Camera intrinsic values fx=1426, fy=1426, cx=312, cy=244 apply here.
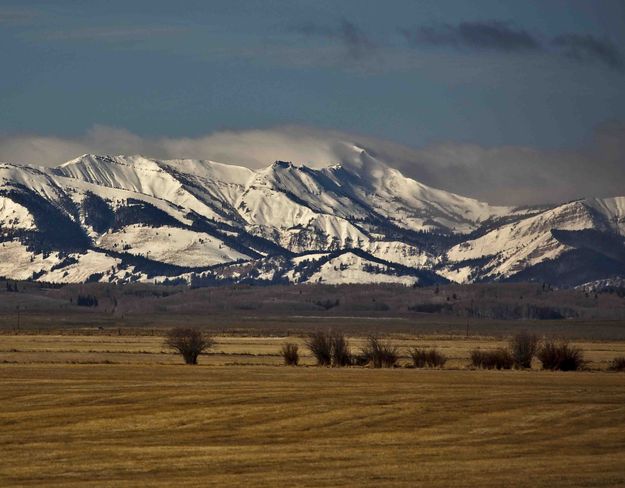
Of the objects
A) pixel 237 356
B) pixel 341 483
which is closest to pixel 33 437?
pixel 341 483

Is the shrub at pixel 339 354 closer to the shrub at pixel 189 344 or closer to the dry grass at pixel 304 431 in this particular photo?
the shrub at pixel 189 344

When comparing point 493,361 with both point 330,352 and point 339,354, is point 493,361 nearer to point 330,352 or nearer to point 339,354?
point 339,354

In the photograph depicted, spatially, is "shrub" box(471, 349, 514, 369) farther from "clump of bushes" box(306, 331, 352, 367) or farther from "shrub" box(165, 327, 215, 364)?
"shrub" box(165, 327, 215, 364)

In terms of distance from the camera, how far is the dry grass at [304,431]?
1794 inches

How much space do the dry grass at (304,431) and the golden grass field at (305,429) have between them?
73 millimetres

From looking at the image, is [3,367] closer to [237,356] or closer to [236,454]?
[237,356]

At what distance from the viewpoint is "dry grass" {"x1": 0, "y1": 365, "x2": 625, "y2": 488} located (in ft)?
149

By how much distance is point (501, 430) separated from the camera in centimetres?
5719

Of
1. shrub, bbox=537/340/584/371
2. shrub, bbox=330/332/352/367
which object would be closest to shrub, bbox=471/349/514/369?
shrub, bbox=537/340/584/371

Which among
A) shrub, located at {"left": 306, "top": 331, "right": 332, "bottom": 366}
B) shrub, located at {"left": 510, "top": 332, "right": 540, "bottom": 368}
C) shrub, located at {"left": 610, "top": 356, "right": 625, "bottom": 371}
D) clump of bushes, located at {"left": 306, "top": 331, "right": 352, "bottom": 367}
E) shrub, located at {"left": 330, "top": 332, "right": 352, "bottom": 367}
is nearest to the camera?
shrub, located at {"left": 610, "top": 356, "right": 625, "bottom": 371}

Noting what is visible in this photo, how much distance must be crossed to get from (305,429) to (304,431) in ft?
1.75

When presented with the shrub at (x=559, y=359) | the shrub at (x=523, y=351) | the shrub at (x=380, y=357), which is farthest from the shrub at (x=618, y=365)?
the shrub at (x=380, y=357)

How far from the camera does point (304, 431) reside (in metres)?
56.9

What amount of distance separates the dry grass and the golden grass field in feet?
0.24
